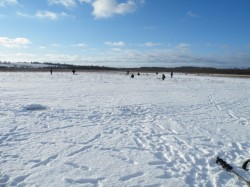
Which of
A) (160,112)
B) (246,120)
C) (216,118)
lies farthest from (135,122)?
(246,120)

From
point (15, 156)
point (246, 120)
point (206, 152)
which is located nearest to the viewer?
point (15, 156)

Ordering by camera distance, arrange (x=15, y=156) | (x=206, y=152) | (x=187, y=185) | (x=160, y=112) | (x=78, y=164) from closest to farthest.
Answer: (x=187, y=185) < (x=78, y=164) < (x=15, y=156) < (x=206, y=152) < (x=160, y=112)

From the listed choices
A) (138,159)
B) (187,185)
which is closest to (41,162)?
(138,159)

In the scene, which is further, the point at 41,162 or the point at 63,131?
the point at 63,131

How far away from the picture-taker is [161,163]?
6.08 meters

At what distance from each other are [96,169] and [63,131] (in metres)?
3.34

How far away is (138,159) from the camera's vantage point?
20.7ft

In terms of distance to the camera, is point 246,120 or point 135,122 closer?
point 135,122

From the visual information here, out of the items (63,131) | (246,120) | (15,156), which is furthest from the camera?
(246,120)

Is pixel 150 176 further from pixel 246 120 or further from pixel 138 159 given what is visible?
pixel 246 120

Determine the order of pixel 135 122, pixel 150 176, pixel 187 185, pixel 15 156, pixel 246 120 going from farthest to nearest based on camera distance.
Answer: pixel 246 120 < pixel 135 122 < pixel 15 156 < pixel 150 176 < pixel 187 185

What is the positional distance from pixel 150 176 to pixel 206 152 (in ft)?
7.00

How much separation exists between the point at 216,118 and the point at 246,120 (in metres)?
1.18

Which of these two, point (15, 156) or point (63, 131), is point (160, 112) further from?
point (15, 156)
